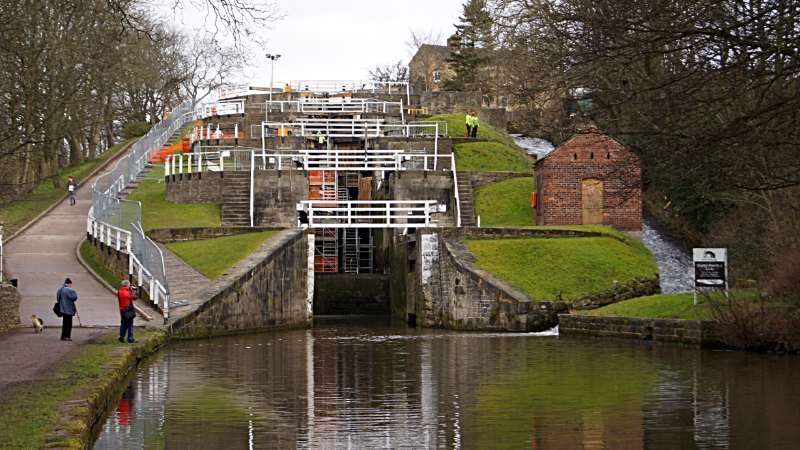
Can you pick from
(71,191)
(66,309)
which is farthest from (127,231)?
(71,191)

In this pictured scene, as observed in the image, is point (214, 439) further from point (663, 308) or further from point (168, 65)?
point (168, 65)

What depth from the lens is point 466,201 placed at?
3450 centimetres

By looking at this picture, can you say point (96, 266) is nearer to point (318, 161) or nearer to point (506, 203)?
point (318, 161)

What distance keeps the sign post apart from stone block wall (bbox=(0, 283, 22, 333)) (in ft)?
46.3

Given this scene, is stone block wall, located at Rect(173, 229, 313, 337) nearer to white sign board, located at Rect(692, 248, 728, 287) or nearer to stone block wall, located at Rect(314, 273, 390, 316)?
stone block wall, located at Rect(314, 273, 390, 316)

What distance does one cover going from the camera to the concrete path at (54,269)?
847 inches

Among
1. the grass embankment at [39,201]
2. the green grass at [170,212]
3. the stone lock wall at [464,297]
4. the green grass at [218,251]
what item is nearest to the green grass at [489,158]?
the green grass at [170,212]

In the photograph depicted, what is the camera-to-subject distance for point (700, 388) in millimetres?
12680

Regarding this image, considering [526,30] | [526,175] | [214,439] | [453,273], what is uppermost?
[526,30]

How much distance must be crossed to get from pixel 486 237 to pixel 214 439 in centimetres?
1865

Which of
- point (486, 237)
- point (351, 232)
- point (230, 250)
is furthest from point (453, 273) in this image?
point (351, 232)

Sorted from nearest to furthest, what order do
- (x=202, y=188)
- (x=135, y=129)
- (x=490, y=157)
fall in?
1. (x=202, y=188)
2. (x=490, y=157)
3. (x=135, y=129)

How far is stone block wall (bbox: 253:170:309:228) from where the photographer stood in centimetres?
3400

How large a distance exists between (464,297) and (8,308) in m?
11.9
